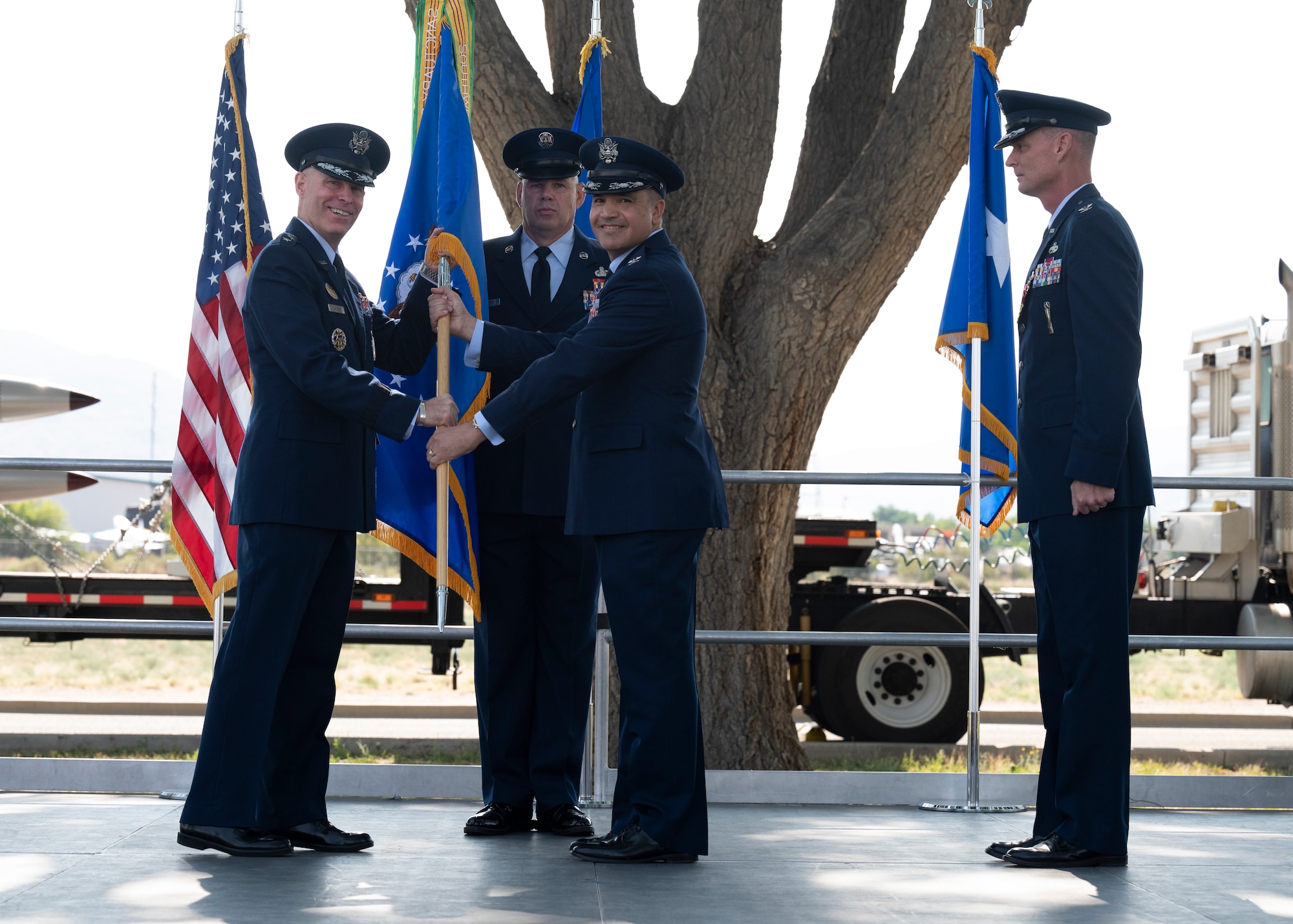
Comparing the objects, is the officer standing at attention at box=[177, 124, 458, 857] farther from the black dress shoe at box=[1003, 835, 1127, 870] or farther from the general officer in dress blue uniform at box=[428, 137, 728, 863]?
the black dress shoe at box=[1003, 835, 1127, 870]

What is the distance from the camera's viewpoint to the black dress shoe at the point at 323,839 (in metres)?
3.74

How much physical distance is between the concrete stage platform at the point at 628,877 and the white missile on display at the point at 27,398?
20.7 feet

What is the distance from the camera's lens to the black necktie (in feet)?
14.1

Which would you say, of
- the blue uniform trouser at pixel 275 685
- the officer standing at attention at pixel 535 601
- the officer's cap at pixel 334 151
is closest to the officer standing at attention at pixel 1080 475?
the officer standing at attention at pixel 535 601

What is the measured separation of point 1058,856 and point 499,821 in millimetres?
1595

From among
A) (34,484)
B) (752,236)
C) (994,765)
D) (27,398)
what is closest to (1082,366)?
(752,236)

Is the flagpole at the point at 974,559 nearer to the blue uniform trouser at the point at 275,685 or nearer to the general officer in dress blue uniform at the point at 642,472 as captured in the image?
the general officer in dress blue uniform at the point at 642,472

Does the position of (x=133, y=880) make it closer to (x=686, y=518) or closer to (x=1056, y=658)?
(x=686, y=518)

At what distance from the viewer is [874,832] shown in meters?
4.20

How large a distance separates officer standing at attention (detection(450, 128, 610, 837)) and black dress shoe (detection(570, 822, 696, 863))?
0.38 m

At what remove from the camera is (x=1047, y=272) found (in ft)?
12.6

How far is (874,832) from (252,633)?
197 centimetres

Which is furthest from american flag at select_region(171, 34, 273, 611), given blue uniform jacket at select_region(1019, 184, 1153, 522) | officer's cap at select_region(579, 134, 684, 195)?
blue uniform jacket at select_region(1019, 184, 1153, 522)

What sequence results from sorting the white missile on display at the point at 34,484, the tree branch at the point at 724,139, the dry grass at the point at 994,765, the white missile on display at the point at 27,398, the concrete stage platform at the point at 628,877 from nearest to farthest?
1. the concrete stage platform at the point at 628,877
2. the tree branch at the point at 724,139
3. the dry grass at the point at 994,765
4. the white missile on display at the point at 34,484
5. the white missile on display at the point at 27,398
